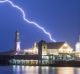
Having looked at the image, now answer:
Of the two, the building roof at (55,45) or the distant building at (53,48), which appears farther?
the building roof at (55,45)

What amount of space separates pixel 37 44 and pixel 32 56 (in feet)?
9.94

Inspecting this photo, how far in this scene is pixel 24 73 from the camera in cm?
8712

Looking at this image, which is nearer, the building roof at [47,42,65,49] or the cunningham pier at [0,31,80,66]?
the cunningham pier at [0,31,80,66]

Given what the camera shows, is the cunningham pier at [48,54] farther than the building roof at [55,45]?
No

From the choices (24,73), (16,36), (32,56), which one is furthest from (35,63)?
(24,73)

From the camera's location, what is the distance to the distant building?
457ft

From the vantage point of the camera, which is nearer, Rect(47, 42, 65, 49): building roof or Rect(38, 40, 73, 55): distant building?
Rect(38, 40, 73, 55): distant building

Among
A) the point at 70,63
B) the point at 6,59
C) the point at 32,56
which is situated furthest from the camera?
the point at 6,59

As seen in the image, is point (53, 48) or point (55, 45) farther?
point (55, 45)

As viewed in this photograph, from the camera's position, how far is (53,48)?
13988 centimetres

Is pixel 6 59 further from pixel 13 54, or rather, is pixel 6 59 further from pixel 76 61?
pixel 76 61

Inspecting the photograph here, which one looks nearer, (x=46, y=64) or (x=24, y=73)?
(x=24, y=73)

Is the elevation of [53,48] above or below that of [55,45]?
below

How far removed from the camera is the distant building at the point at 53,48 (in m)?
139
